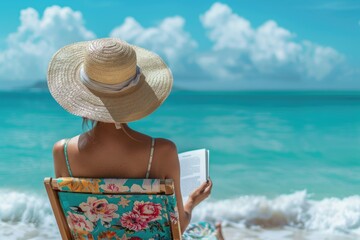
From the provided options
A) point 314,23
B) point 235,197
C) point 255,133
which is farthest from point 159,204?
point 314,23

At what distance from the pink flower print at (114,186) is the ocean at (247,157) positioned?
79.3 inches

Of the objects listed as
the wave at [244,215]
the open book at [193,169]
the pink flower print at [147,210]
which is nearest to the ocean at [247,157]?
the wave at [244,215]

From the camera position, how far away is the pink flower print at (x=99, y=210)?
1643 mm

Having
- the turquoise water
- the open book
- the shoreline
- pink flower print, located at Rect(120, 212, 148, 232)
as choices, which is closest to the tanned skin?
pink flower print, located at Rect(120, 212, 148, 232)

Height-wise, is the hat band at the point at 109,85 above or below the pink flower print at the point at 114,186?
above

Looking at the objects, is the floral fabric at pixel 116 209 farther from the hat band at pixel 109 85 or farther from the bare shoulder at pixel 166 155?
the hat band at pixel 109 85

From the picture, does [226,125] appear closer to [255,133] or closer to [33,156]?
[255,133]

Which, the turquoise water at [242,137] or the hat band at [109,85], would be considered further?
the turquoise water at [242,137]

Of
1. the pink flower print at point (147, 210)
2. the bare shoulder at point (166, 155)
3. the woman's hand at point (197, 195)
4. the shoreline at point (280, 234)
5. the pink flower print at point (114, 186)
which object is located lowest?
the pink flower print at point (147, 210)

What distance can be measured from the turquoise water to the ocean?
0.04 feet

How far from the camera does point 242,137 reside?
683 centimetres

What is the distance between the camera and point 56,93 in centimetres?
171

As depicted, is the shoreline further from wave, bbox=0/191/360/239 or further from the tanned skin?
the tanned skin

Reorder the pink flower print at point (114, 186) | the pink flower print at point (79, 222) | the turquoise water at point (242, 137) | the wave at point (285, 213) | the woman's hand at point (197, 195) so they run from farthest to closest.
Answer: the turquoise water at point (242, 137), the wave at point (285, 213), the woman's hand at point (197, 195), the pink flower print at point (79, 222), the pink flower print at point (114, 186)
